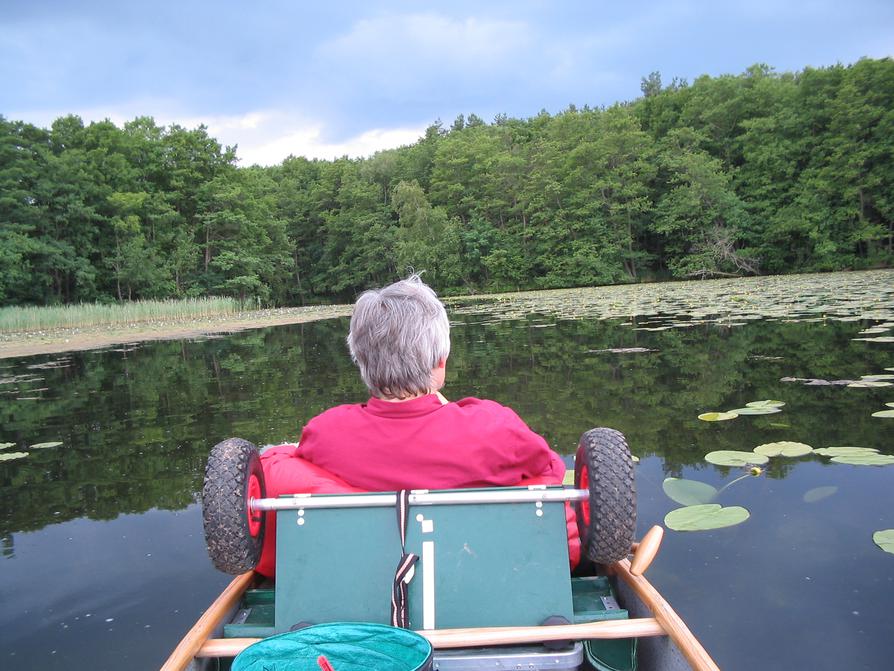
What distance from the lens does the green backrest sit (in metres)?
1.25

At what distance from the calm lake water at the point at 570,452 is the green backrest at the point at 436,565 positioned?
2.32ft

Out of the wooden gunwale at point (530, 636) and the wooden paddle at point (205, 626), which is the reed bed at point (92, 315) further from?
the wooden gunwale at point (530, 636)

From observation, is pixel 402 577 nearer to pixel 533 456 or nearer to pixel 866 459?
pixel 533 456

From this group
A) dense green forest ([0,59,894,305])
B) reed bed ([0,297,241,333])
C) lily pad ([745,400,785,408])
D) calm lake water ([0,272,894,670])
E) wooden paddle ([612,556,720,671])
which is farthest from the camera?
dense green forest ([0,59,894,305])

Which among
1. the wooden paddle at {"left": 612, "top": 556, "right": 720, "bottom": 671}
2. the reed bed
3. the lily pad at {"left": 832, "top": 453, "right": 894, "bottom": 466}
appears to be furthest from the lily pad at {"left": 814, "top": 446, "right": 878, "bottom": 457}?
the reed bed

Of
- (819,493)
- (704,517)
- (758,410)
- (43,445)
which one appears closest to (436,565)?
(704,517)

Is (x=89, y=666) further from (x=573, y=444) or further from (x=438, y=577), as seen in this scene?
(x=573, y=444)

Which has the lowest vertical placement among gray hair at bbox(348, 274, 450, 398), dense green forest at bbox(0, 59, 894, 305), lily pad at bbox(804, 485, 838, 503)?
lily pad at bbox(804, 485, 838, 503)

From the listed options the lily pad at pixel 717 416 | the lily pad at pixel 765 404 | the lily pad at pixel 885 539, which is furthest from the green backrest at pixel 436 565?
the lily pad at pixel 765 404

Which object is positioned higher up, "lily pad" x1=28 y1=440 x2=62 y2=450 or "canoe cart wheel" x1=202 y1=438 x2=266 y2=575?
"canoe cart wheel" x1=202 y1=438 x2=266 y2=575

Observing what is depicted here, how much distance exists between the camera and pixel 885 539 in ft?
6.41

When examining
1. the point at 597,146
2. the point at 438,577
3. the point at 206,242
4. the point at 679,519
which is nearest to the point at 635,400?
the point at 679,519

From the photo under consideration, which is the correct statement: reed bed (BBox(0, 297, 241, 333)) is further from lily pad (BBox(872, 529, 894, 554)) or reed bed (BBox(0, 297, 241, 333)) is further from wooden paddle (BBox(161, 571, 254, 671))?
lily pad (BBox(872, 529, 894, 554))

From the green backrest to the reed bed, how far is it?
2169 centimetres
